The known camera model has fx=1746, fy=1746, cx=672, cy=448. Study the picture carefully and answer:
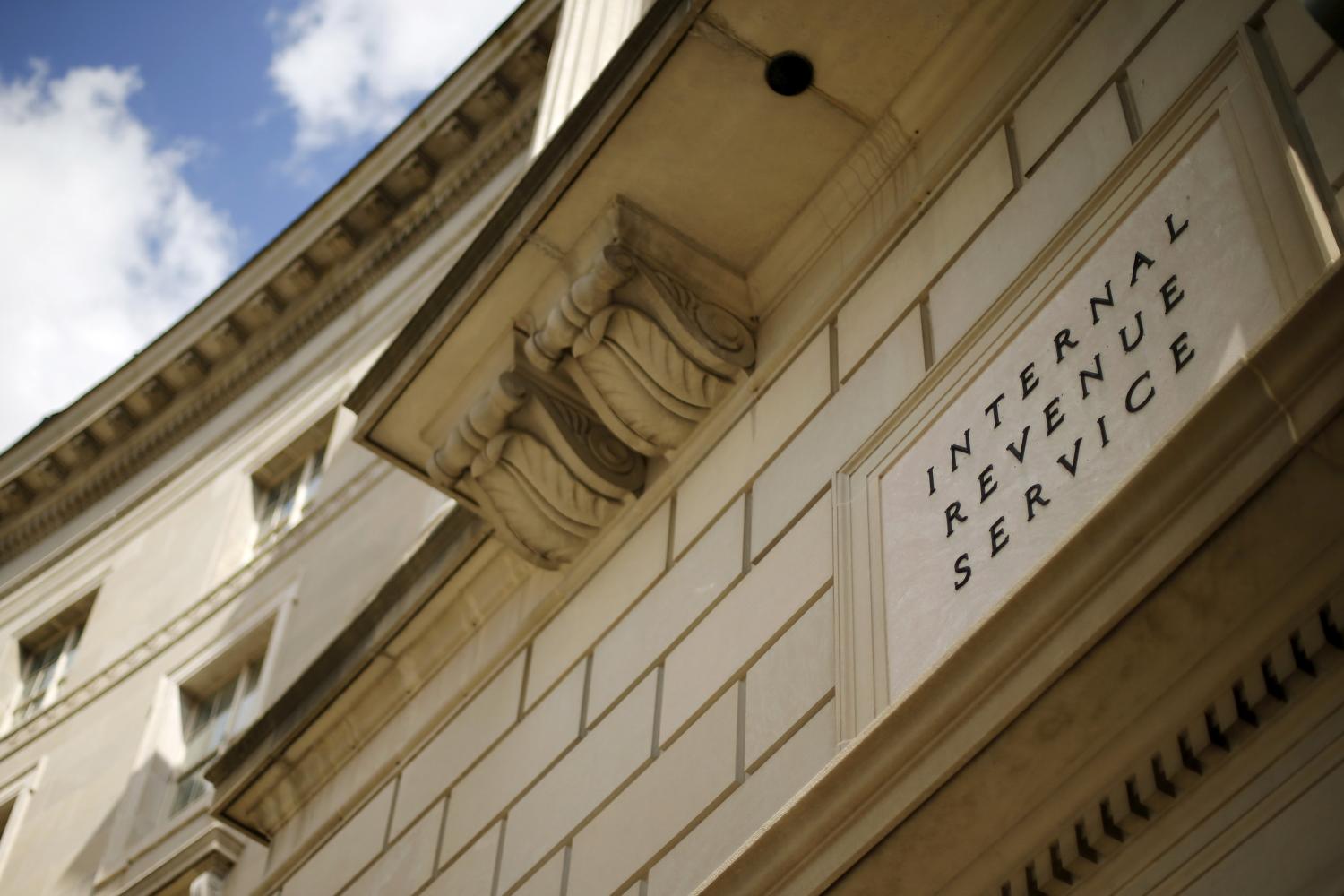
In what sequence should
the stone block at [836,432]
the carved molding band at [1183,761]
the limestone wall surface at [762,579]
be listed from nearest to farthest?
the carved molding band at [1183,761]
the limestone wall surface at [762,579]
the stone block at [836,432]

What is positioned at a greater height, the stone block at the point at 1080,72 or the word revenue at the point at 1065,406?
the stone block at the point at 1080,72

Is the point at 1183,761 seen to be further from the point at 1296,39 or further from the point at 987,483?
the point at 1296,39

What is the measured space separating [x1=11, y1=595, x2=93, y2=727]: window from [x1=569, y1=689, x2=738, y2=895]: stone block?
15.4 m

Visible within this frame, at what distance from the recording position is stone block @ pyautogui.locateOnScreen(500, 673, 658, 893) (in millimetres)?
8219

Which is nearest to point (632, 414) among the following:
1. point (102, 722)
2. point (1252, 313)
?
point (1252, 313)

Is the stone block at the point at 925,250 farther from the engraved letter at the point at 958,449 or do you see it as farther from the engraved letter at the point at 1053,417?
the engraved letter at the point at 1053,417

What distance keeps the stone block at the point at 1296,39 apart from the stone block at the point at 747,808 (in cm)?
289

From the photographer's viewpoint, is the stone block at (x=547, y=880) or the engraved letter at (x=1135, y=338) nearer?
the engraved letter at (x=1135, y=338)

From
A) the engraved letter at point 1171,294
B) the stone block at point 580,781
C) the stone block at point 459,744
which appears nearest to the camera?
the engraved letter at point 1171,294

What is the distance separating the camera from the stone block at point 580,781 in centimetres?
822

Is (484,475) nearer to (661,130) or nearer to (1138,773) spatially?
(661,130)

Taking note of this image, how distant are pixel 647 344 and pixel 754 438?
0.89 metres

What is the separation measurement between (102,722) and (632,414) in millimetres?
12175

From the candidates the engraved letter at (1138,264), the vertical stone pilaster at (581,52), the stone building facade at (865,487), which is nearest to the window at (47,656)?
the stone building facade at (865,487)
